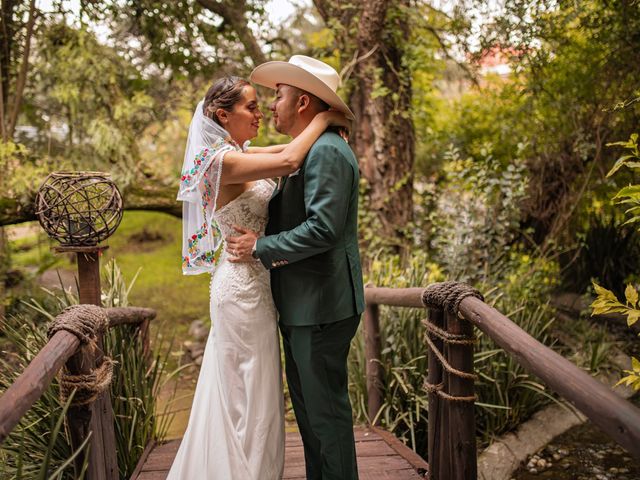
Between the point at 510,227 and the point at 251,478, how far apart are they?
12.4 ft

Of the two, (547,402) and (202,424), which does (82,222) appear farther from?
(547,402)

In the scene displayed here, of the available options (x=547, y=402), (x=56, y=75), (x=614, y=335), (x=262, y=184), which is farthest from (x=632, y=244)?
(x=56, y=75)

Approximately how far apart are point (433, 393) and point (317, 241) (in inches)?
37.1

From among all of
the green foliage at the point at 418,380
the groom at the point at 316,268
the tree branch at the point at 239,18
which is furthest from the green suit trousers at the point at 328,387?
the tree branch at the point at 239,18

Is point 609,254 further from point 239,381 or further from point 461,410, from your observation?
point 239,381

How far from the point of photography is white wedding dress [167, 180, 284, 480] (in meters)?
2.67

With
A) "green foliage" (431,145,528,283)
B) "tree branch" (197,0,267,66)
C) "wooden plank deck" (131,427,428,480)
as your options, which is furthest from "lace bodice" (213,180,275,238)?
"tree branch" (197,0,267,66)

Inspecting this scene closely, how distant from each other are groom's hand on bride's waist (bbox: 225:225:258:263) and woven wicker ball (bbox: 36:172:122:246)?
2.19ft

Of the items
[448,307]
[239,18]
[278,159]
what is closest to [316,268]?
[278,159]

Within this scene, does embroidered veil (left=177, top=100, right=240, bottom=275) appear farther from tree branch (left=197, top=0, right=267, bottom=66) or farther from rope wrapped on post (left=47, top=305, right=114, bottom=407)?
tree branch (left=197, top=0, right=267, bottom=66)

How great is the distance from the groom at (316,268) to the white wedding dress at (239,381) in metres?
0.08

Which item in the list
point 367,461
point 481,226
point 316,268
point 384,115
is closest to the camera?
point 316,268

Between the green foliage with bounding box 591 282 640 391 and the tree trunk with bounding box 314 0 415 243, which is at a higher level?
the tree trunk with bounding box 314 0 415 243

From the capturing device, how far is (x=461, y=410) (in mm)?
2566
